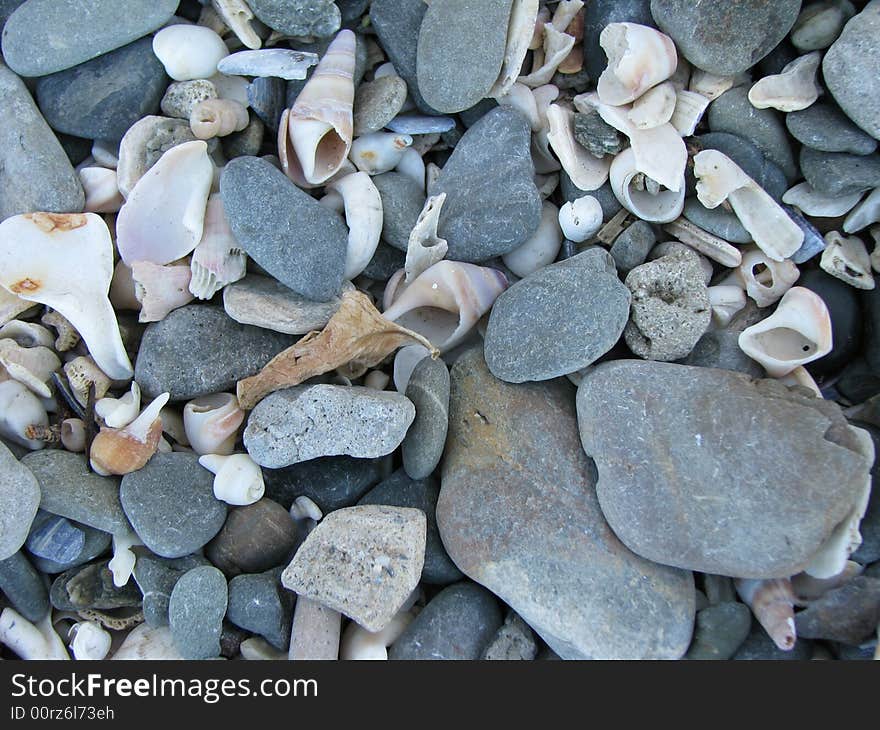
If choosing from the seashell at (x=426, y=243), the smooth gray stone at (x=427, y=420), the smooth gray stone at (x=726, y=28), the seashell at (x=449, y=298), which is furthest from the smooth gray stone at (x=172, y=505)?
the smooth gray stone at (x=726, y=28)

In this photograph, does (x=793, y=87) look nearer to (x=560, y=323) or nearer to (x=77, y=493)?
(x=560, y=323)

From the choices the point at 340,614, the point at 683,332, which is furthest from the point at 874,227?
the point at 340,614

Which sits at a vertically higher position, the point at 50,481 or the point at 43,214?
the point at 43,214

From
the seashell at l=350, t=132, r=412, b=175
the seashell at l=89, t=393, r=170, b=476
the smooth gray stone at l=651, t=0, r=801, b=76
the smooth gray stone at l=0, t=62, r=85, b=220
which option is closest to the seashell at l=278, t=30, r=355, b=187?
the seashell at l=350, t=132, r=412, b=175

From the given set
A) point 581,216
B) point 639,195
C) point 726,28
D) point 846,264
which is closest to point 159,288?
point 581,216

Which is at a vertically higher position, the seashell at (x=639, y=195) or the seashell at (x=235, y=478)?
the seashell at (x=639, y=195)

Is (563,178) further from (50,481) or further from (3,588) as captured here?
(3,588)

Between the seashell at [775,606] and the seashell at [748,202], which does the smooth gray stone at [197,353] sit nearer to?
the seashell at [748,202]
